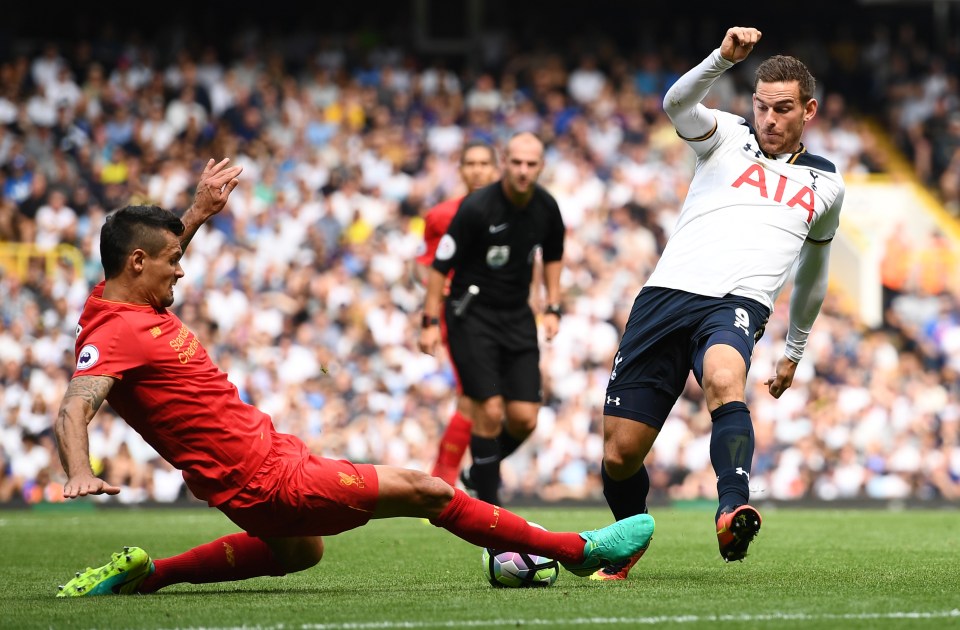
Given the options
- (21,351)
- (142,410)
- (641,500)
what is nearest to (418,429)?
(21,351)

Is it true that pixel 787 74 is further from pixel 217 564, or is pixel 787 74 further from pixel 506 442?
pixel 506 442

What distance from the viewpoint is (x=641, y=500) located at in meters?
6.58

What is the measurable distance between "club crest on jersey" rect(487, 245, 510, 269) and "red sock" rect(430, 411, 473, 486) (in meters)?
1.18

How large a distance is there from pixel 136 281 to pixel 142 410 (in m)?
0.51

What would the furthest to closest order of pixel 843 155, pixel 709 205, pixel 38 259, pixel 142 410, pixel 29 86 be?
pixel 843 155 → pixel 29 86 → pixel 38 259 → pixel 709 205 → pixel 142 410

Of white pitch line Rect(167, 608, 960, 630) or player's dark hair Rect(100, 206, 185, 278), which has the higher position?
player's dark hair Rect(100, 206, 185, 278)

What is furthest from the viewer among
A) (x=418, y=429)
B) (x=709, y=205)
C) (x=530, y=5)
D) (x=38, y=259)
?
(x=530, y=5)

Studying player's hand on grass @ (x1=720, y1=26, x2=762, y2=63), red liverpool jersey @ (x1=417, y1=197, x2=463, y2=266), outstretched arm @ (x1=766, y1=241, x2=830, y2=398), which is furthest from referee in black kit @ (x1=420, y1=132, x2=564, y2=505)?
player's hand on grass @ (x1=720, y1=26, x2=762, y2=63)

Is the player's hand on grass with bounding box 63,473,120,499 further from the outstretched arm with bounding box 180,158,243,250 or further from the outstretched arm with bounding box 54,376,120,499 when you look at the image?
the outstretched arm with bounding box 180,158,243,250

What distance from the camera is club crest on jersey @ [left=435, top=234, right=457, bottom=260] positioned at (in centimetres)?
939

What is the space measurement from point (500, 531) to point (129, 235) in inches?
75.8

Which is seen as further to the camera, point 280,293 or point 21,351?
point 280,293

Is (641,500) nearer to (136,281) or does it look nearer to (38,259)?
(136,281)

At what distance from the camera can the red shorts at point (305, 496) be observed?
5336 mm
